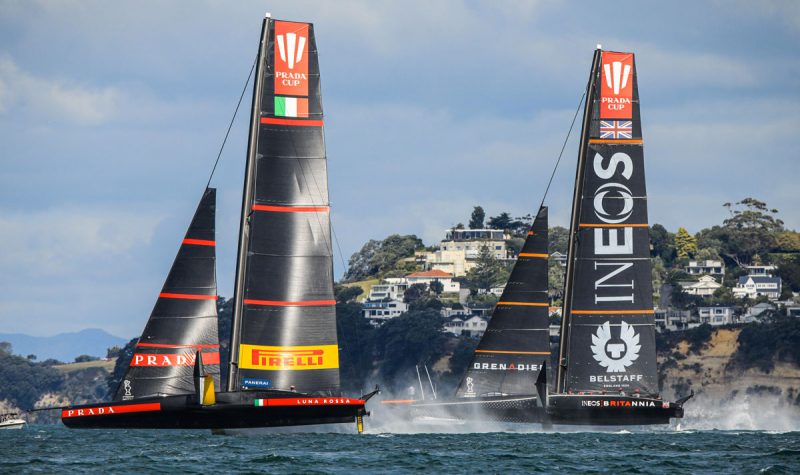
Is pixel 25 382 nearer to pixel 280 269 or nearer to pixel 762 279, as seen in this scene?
pixel 762 279

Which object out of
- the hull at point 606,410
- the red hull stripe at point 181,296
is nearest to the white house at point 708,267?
the hull at point 606,410

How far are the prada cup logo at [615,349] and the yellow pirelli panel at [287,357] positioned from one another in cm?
1016

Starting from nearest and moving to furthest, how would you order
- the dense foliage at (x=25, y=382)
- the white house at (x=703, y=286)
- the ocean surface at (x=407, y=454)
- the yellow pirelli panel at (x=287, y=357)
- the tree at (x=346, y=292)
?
the ocean surface at (x=407, y=454)
the yellow pirelli panel at (x=287, y=357)
the white house at (x=703, y=286)
the tree at (x=346, y=292)
the dense foliage at (x=25, y=382)

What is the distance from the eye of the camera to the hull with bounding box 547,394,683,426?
4525cm

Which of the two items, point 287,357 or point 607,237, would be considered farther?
point 607,237

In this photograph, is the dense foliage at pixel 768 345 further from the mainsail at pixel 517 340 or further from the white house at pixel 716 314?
the mainsail at pixel 517 340

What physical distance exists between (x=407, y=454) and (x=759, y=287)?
458 ft

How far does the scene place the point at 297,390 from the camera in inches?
1596

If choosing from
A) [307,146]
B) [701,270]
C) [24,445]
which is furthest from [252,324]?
[701,270]

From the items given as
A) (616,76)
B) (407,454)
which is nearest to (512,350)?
(616,76)

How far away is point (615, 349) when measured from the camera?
46906 mm

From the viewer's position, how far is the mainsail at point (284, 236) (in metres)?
40.2

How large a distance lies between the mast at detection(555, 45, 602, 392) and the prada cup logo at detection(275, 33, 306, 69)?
1083cm

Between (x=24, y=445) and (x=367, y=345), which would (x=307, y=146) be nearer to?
(x=24, y=445)
